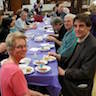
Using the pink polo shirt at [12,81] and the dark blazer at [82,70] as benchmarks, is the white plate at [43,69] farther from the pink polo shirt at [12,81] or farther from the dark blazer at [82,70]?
the pink polo shirt at [12,81]

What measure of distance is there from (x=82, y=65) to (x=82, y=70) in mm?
59

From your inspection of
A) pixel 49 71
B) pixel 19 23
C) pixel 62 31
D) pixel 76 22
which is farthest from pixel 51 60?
pixel 19 23

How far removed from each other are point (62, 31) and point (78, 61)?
6.85 ft

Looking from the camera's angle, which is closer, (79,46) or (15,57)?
(15,57)

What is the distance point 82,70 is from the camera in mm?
2607

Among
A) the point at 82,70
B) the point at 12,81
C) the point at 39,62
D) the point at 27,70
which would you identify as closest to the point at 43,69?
the point at 27,70

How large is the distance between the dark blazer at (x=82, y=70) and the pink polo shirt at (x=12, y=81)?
980 mm

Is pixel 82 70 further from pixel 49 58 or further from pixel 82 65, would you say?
pixel 49 58

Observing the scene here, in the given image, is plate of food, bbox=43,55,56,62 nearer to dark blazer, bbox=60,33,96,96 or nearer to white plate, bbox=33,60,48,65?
white plate, bbox=33,60,48,65

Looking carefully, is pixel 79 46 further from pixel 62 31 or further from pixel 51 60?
pixel 62 31

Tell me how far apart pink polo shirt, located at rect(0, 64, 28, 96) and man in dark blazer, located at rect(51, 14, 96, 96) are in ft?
3.24

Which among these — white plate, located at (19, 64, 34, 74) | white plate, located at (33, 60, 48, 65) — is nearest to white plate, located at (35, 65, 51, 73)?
white plate, located at (19, 64, 34, 74)

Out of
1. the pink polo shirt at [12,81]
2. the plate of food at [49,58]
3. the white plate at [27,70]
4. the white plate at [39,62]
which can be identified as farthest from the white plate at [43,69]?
the pink polo shirt at [12,81]

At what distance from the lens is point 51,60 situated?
309 centimetres
